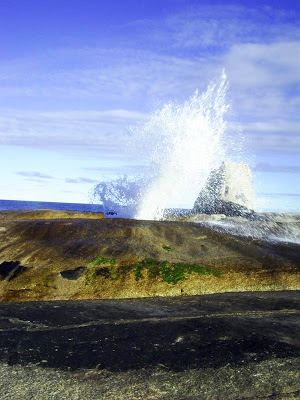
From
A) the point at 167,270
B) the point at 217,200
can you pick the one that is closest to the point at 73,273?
the point at 167,270

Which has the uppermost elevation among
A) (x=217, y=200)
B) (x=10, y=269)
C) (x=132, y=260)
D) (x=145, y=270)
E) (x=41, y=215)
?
(x=217, y=200)

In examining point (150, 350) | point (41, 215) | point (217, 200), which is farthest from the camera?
point (217, 200)

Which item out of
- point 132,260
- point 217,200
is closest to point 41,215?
point 132,260

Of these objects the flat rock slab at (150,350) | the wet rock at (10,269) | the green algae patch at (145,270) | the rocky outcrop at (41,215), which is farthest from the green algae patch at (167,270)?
the rocky outcrop at (41,215)

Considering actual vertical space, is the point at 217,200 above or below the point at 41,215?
above

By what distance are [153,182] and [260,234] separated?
5392 millimetres

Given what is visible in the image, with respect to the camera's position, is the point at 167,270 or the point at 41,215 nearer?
the point at 167,270

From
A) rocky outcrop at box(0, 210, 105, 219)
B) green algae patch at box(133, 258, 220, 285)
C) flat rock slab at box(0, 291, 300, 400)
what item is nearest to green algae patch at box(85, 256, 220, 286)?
green algae patch at box(133, 258, 220, 285)

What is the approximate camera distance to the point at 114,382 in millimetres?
3846

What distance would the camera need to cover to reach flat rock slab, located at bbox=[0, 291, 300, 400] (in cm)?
375

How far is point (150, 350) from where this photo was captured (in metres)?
4.53

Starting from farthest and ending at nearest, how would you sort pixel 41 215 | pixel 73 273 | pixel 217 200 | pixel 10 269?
pixel 217 200
pixel 41 215
pixel 10 269
pixel 73 273

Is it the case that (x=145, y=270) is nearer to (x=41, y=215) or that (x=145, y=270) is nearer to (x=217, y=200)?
(x=41, y=215)

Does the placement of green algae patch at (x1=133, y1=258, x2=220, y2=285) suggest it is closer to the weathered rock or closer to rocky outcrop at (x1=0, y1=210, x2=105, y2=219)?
the weathered rock
